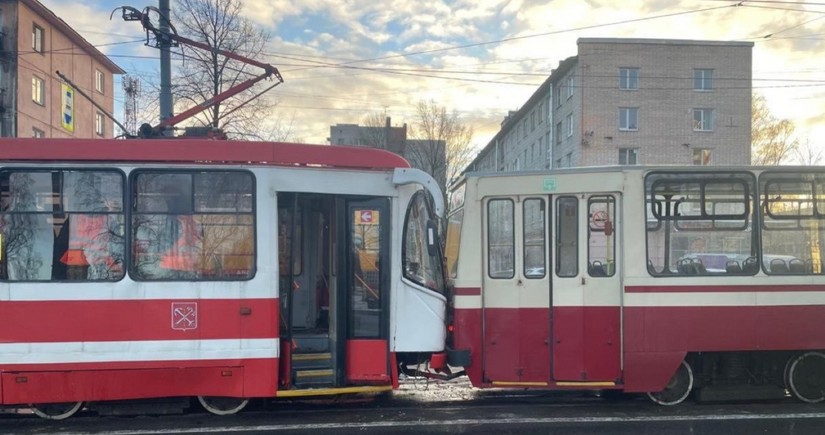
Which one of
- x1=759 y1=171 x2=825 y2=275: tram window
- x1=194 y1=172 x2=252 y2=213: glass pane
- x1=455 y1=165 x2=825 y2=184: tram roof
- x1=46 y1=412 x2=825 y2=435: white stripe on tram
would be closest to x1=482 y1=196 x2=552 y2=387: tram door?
x1=455 y1=165 x2=825 y2=184: tram roof

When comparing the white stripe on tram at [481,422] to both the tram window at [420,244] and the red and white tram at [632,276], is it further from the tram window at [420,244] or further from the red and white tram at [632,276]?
the tram window at [420,244]

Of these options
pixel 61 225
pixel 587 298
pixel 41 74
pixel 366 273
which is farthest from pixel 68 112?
pixel 587 298

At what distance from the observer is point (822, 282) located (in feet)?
24.5

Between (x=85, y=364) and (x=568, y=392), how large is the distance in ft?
20.0

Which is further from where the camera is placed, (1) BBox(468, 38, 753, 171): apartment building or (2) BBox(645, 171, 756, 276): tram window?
(1) BBox(468, 38, 753, 171): apartment building

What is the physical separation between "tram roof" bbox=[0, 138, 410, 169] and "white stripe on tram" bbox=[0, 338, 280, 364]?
2.01 meters

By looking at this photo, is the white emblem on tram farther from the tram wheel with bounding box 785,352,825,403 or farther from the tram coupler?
the tram wheel with bounding box 785,352,825,403

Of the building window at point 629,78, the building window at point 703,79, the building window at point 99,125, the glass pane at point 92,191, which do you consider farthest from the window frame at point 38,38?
the building window at point 703,79

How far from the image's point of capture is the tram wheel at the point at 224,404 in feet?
23.1

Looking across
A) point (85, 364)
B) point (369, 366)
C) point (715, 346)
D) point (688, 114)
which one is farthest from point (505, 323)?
point (688, 114)

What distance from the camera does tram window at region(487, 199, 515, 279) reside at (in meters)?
7.48

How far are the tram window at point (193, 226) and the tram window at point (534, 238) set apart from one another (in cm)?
330

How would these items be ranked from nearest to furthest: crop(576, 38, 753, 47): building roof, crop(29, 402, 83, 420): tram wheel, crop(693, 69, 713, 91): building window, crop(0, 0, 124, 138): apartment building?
1. crop(29, 402, 83, 420): tram wheel
2. crop(0, 0, 124, 138): apartment building
3. crop(576, 38, 753, 47): building roof
4. crop(693, 69, 713, 91): building window

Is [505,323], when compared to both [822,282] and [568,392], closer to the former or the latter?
[568,392]
